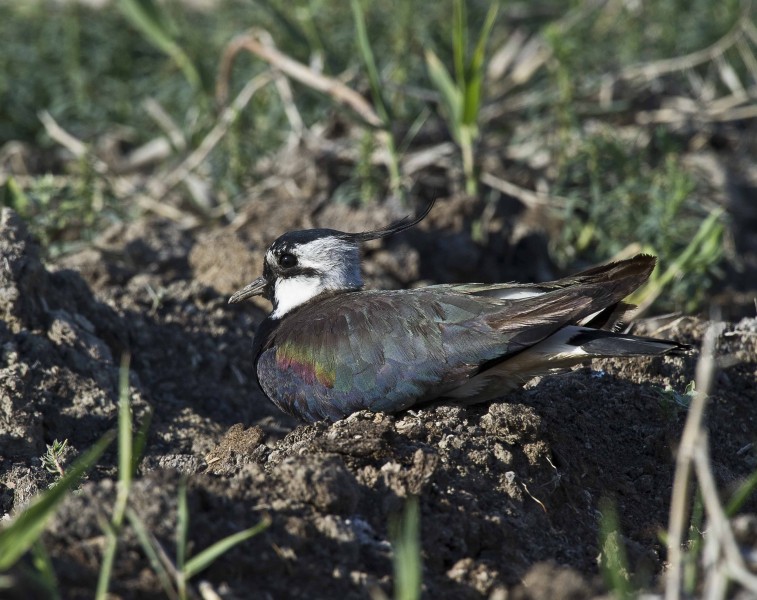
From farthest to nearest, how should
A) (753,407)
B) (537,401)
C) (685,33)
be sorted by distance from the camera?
(685,33) → (753,407) → (537,401)

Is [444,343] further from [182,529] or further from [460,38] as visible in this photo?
[460,38]

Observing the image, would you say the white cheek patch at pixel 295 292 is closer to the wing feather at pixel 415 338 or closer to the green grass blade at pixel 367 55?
the wing feather at pixel 415 338

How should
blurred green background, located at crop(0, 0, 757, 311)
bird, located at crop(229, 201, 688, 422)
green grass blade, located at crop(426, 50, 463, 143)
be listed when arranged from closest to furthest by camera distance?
bird, located at crop(229, 201, 688, 422) < blurred green background, located at crop(0, 0, 757, 311) < green grass blade, located at crop(426, 50, 463, 143)

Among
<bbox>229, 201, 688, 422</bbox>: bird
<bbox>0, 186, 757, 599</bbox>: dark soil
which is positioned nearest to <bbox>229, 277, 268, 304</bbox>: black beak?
<bbox>0, 186, 757, 599</bbox>: dark soil

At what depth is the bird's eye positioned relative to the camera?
5434 mm

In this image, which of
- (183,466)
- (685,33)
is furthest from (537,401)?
(685,33)

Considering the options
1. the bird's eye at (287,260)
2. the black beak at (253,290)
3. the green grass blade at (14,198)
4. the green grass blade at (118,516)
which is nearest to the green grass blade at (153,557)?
the green grass blade at (118,516)

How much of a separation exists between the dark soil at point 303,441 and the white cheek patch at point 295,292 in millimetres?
583

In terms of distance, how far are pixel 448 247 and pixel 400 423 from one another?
3.11 meters

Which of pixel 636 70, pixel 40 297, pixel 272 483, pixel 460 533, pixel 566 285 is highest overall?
pixel 636 70

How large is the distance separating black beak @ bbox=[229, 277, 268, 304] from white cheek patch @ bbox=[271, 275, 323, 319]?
0.14 meters

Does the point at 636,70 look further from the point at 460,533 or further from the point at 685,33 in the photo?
the point at 460,533

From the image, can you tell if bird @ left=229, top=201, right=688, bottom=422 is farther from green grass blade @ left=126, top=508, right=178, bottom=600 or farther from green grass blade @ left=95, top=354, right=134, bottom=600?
green grass blade @ left=126, top=508, right=178, bottom=600

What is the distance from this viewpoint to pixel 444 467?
3912 millimetres
